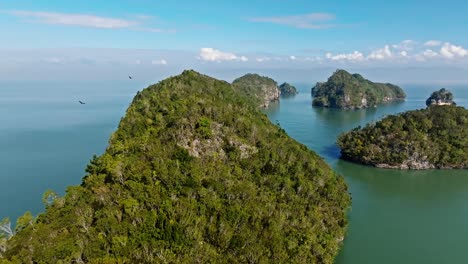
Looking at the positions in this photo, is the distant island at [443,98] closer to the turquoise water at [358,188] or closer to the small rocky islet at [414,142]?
the turquoise water at [358,188]

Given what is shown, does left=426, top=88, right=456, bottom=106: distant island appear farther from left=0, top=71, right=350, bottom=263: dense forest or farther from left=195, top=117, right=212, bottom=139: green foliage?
left=195, top=117, right=212, bottom=139: green foliage

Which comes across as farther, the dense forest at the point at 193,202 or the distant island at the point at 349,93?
the distant island at the point at 349,93

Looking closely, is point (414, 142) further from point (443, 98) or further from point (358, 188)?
point (443, 98)

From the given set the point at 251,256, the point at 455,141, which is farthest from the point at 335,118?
the point at 251,256

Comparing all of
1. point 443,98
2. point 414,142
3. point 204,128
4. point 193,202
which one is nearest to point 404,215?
point 414,142

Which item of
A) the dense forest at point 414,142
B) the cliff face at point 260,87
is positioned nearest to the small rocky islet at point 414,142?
the dense forest at point 414,142

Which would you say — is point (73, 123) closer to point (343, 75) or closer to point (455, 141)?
point (455, 141)
